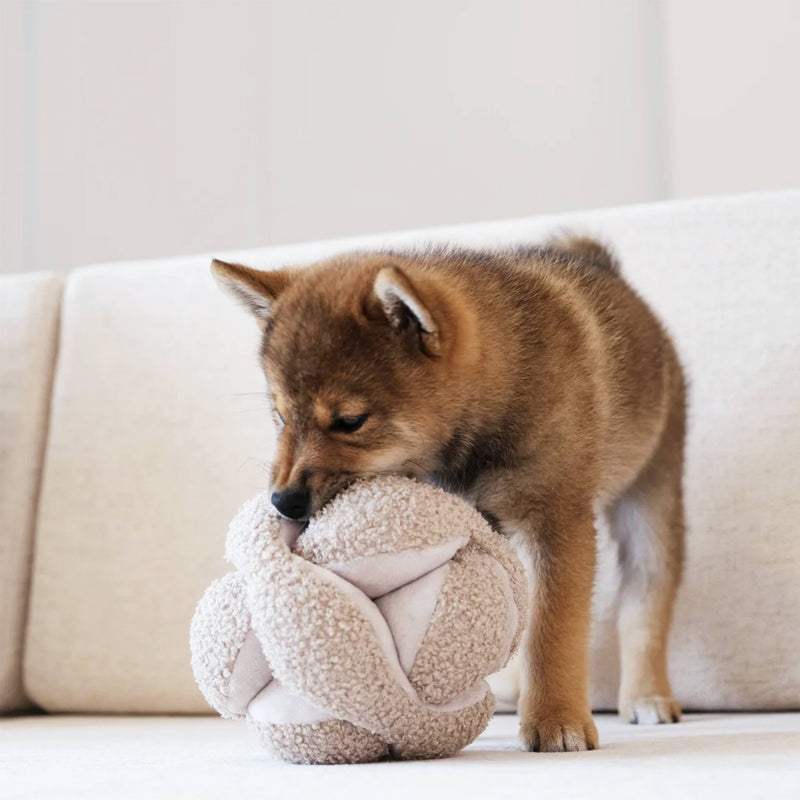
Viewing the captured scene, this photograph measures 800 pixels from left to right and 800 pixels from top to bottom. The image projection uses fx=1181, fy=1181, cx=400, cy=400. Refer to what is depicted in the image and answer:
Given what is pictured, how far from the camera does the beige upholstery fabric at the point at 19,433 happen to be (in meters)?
2.28

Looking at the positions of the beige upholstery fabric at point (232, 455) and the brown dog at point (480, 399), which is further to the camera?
the beige upholstery fabric at point (232, 455)

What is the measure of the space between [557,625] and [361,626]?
1.24 feet

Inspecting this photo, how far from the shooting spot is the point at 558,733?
1444mm

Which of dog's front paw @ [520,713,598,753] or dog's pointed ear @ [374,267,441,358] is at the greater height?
dog's pointed ear @ [374,267,441,358]

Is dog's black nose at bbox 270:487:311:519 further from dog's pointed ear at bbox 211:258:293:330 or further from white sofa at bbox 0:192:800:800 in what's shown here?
white sofa at bbox 0:192:800:800

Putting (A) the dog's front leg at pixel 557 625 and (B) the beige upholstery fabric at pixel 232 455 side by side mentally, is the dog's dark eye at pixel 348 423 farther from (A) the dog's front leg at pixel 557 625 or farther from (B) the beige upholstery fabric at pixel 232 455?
(B) the beige upholstery fabric at pixel 232 455

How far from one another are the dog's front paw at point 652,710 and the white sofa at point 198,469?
0.04 m

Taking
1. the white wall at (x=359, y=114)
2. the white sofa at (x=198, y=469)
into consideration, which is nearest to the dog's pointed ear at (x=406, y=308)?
the white sofa at (x=198, y=469)

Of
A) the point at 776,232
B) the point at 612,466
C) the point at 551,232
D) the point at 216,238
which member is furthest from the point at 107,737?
the point at 216,238

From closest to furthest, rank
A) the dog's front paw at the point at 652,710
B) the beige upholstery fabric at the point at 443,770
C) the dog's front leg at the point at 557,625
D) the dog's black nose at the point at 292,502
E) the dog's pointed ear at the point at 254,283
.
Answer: the beige upholstery fabric at the point at 443,770 → the dog's black nose at the point at 292,502 → the dog's front leg at the point at 557,625 → the dog's pointed ear at the point at 254,283 → the dog's front paw at the point at 652,710

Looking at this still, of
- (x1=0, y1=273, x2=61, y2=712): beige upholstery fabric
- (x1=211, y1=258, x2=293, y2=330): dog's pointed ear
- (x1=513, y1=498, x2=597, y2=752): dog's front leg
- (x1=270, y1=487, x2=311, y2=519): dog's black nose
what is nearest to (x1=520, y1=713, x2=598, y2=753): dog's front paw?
(x1=513, y1=498, x2=597, y2=752): dog's front leg

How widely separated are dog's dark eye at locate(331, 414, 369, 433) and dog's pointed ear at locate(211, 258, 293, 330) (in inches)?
8.8

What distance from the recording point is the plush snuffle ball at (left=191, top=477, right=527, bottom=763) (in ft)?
4.11

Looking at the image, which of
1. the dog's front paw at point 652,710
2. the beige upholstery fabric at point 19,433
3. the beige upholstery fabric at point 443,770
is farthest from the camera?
the beige upholstery fabric at point 19,433
